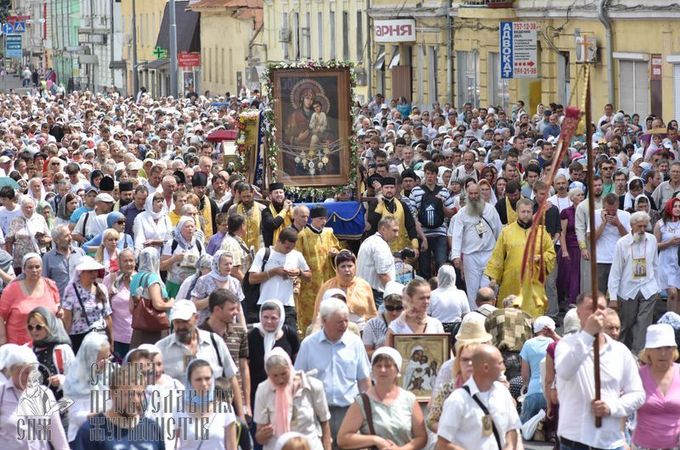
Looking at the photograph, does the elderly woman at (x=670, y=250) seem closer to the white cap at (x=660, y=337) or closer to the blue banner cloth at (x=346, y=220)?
the blue banner cloth at (x=346, y=220)

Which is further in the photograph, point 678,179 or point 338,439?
point 678,179

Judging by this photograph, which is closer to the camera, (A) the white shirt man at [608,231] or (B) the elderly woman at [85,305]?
(B) the elderly woman at [85,305]

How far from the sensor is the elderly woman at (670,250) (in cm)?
1820

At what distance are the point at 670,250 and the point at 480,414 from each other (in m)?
8.45

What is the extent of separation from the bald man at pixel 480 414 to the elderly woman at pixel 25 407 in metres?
2.17

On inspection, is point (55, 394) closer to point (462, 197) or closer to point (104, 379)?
point (104, 379)

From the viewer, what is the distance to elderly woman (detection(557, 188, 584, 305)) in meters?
20.1

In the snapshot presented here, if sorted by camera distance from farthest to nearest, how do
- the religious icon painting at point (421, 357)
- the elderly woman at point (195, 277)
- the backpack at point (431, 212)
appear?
the backpack at point (431, 212)
the elderly woman at point (195, 277)
the religious icon painting at point (421, 357)

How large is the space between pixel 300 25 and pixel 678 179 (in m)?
43.2

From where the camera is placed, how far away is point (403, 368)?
41.9 feet

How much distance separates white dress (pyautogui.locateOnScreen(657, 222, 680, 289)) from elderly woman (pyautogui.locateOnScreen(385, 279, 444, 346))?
5622 millimetres

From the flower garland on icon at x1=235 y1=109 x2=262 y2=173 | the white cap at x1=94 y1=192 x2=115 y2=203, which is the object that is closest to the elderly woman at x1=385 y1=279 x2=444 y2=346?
the white cap at x1=94 y1=192 x2=115 y2=203

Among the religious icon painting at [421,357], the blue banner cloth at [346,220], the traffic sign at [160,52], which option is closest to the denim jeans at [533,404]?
the religious icon painting at [421,357]

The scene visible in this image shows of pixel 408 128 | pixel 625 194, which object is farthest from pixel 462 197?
pixel 408 128
